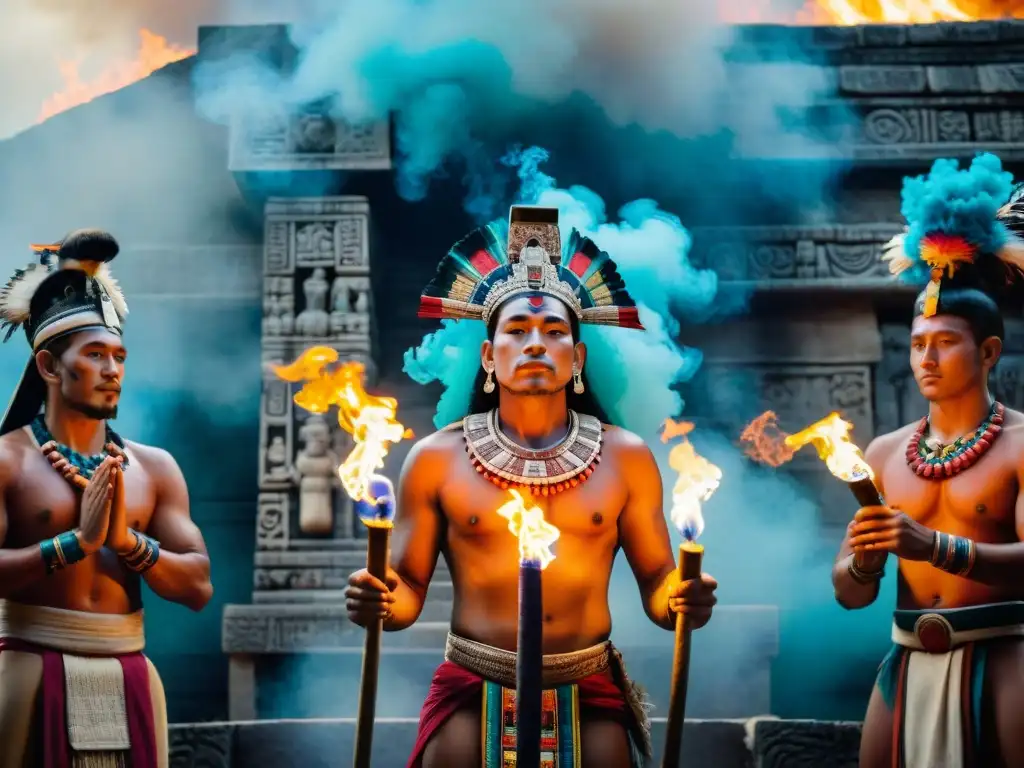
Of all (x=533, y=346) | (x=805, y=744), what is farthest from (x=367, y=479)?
(x=805, y=744)

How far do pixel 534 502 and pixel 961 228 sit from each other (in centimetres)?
192

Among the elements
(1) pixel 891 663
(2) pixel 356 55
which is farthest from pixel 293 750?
(2) pixel 356 55

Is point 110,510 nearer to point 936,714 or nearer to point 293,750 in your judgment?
point 293,750

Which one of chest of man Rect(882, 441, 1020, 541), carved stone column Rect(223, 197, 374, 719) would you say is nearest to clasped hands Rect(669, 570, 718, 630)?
chest of man Rect(882, 441, 1020, 541)

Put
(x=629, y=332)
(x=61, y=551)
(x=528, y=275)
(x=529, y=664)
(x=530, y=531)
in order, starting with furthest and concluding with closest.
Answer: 1. (x=629, y=332)
2. (x=528, y=275)
3. (x=61, y=551)
4. (x=530, y=531)
5. (x=529, y=664)

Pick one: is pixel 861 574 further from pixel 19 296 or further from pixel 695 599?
pixel 19 296

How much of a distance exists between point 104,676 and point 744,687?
145 inches

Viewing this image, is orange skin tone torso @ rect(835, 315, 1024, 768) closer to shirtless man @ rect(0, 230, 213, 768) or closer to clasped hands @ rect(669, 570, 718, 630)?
clasped hands @ rect(669, 570, 718, 630)

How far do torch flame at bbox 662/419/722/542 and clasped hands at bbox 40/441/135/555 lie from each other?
1.79 m

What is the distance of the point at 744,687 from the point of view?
22.1 feet

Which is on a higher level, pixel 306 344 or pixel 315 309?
pixel 315 309

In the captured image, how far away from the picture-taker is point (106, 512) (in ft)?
13.3

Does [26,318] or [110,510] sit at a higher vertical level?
[26,318]

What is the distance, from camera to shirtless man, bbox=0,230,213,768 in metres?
4.07
